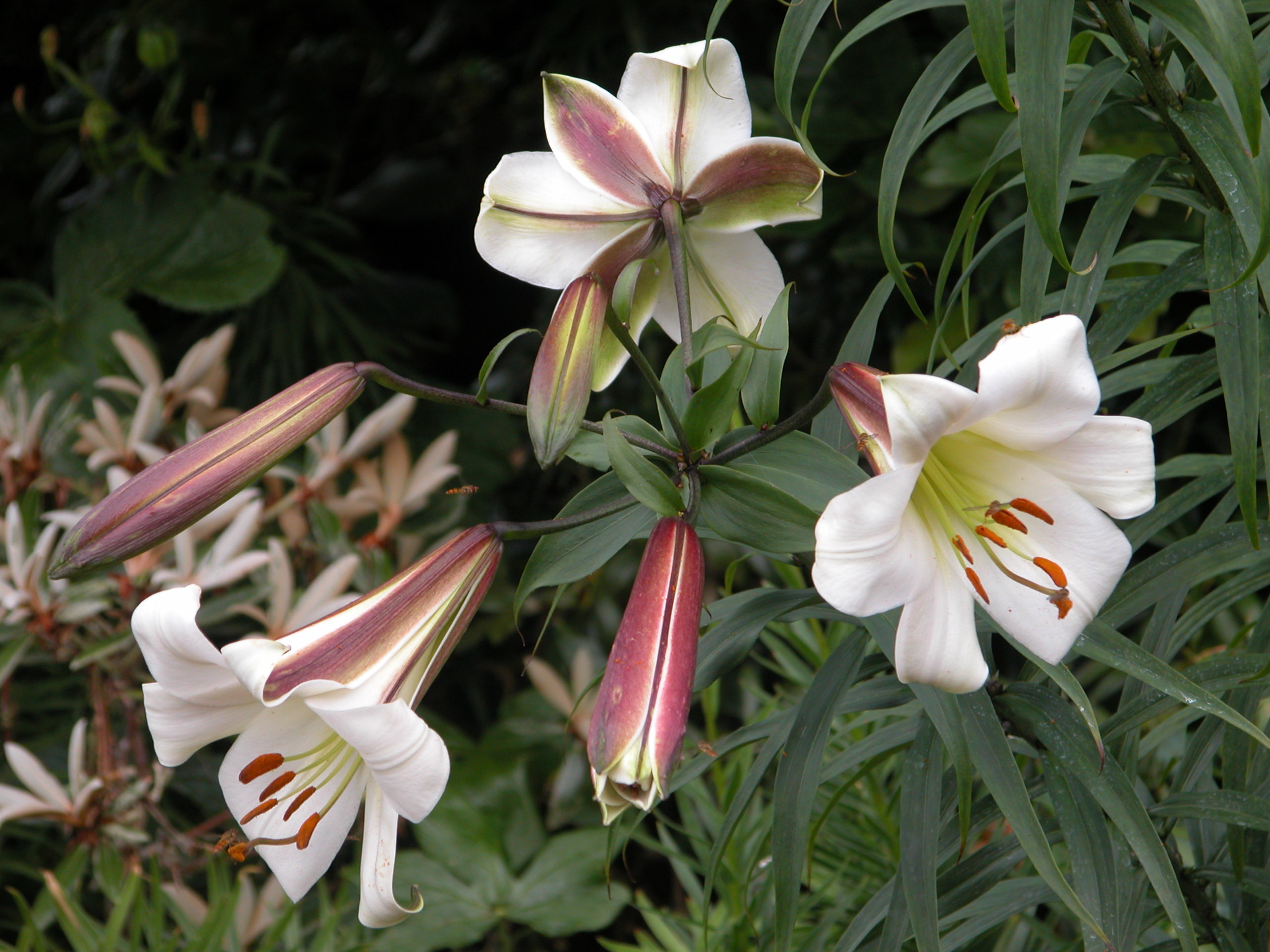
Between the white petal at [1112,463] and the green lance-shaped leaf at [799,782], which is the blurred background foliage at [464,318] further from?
the white petal at [1112,463]

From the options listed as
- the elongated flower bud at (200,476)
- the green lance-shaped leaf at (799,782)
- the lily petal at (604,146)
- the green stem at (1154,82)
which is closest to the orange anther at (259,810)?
the elongated flower bud at (200,476)

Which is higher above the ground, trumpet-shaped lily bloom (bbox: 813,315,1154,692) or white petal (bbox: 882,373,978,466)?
white petal (bbox: 882,373,978,466)

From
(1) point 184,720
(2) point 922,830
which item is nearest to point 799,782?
(2) point 922,830

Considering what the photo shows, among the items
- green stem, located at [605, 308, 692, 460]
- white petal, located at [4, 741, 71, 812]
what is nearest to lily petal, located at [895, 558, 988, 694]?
green stem, located at [605, 308, 692, 460]

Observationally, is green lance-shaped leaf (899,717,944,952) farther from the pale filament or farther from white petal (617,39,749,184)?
white petal (617,39,749,184)

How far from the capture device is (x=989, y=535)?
1.37 feet

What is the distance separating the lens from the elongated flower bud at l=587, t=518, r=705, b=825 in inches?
13.7

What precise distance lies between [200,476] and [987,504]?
1.07 feet

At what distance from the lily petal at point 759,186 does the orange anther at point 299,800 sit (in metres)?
0.33

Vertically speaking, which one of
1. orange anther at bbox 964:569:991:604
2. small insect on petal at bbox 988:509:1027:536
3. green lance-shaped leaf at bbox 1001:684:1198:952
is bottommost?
green lance-shaped leaf at bbox 1001:684:1198:952

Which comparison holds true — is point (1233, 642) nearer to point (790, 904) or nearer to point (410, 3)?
point (790, 904)

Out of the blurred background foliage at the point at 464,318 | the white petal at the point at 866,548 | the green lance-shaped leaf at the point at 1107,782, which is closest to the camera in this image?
the white petal at the point at 866,548

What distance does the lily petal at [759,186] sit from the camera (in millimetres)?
508

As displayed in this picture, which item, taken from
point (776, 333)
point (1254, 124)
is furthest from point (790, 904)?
point (1254, 124)
